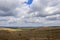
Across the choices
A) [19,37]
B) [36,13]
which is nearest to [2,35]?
[19,37]

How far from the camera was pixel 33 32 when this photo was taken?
637cm

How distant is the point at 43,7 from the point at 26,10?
0.92m

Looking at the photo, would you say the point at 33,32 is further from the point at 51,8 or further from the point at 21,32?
the point at 51,8

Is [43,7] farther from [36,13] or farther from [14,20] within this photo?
[14,20]

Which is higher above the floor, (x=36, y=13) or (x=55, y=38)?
(x=36, y=13)

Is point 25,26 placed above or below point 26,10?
below

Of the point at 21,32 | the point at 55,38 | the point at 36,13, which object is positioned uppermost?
the point at 36,13

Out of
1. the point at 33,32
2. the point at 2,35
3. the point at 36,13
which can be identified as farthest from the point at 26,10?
the point at 2,35

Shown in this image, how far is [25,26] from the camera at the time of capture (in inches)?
236

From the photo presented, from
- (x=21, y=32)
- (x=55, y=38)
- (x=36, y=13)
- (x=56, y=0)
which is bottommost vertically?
(x=55, y=38)

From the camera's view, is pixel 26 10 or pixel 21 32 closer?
pixel 26 10

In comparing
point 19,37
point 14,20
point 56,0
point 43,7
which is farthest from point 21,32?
point 56,0

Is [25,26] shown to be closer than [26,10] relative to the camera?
No

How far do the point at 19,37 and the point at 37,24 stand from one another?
1.19 meters
